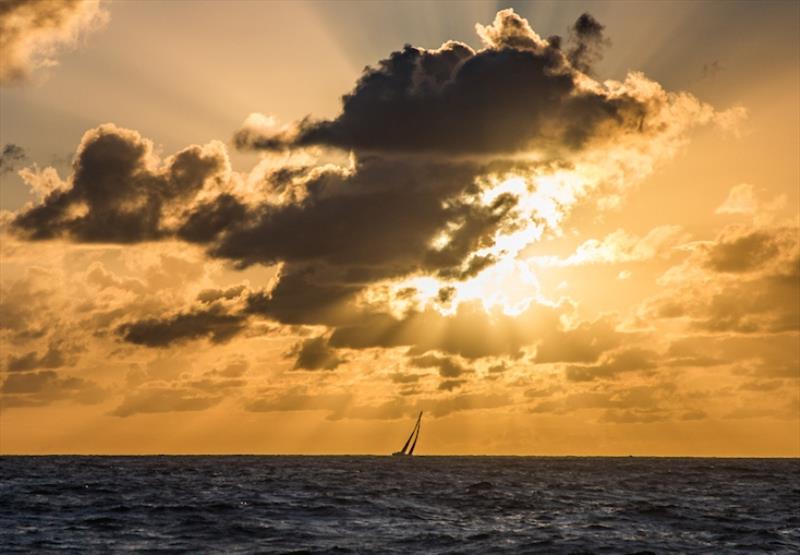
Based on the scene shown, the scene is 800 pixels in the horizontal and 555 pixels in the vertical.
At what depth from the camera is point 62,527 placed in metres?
74.8

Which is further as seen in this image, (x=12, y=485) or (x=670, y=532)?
(x=12, y=485)

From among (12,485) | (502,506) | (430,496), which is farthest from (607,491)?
(12,485)

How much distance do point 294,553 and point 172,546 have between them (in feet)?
27.6

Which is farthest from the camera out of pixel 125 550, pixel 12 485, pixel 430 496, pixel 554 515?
pixel 12 485

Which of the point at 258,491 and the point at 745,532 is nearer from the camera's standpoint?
the point at 745,532

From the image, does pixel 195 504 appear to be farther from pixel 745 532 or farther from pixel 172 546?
pixel 745 532

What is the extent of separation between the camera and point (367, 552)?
207 feet

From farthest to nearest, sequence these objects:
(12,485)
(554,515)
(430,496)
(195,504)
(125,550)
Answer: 1. (12,485)
2. (430,496)
3. (195,504)
4. (554,515)
5. (125,550)

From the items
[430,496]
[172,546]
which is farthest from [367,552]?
[430,496]

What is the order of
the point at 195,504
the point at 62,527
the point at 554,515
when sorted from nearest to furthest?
the point at 62,527, the point at 554,515, the point at 195,504

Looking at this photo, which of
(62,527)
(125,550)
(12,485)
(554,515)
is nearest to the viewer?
(125,550)

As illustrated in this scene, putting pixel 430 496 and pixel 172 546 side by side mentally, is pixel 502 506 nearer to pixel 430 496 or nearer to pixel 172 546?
pixel 430 496

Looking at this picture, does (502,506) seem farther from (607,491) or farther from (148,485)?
(148,485)

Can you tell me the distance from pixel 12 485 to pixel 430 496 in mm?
55702
